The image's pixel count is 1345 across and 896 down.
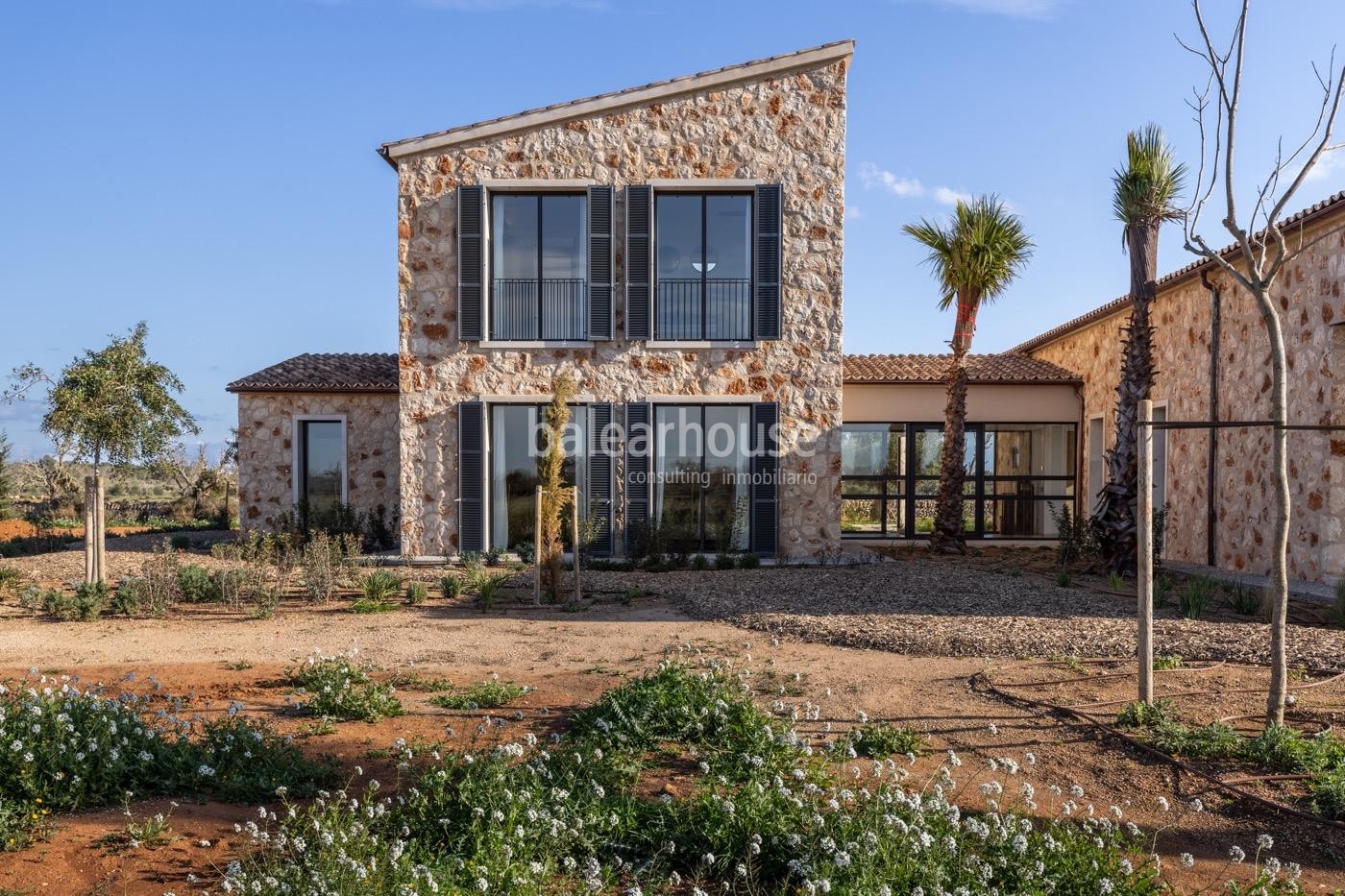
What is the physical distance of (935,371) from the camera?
1764cm

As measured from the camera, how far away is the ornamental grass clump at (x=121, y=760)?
393 cm

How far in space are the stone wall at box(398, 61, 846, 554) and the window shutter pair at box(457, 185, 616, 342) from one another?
0.22m

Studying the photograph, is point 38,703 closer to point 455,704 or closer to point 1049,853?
point 455,704

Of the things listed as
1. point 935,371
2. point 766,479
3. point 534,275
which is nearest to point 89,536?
point 534,275

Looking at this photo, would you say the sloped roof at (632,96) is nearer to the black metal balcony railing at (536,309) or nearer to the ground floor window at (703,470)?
the black metal balcony railing at (536,309)

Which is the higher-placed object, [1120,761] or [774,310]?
[774,310]

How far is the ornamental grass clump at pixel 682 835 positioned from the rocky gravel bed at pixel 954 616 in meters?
3.29

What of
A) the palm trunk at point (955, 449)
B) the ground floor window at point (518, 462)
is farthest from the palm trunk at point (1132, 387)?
the ground floor window at point (518, 462)

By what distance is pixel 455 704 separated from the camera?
5.53 m

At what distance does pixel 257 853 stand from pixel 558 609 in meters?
6.15

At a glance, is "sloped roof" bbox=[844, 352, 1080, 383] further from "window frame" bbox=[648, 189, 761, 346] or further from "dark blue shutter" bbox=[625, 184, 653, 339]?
"dark blue shutter" bbox=[625, 184, 653, 339]

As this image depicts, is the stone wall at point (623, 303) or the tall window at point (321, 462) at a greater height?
the stone wall at point (623, 303)

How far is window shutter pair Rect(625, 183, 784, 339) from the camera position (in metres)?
13.5

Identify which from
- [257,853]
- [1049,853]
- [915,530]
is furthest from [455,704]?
[915,530]
